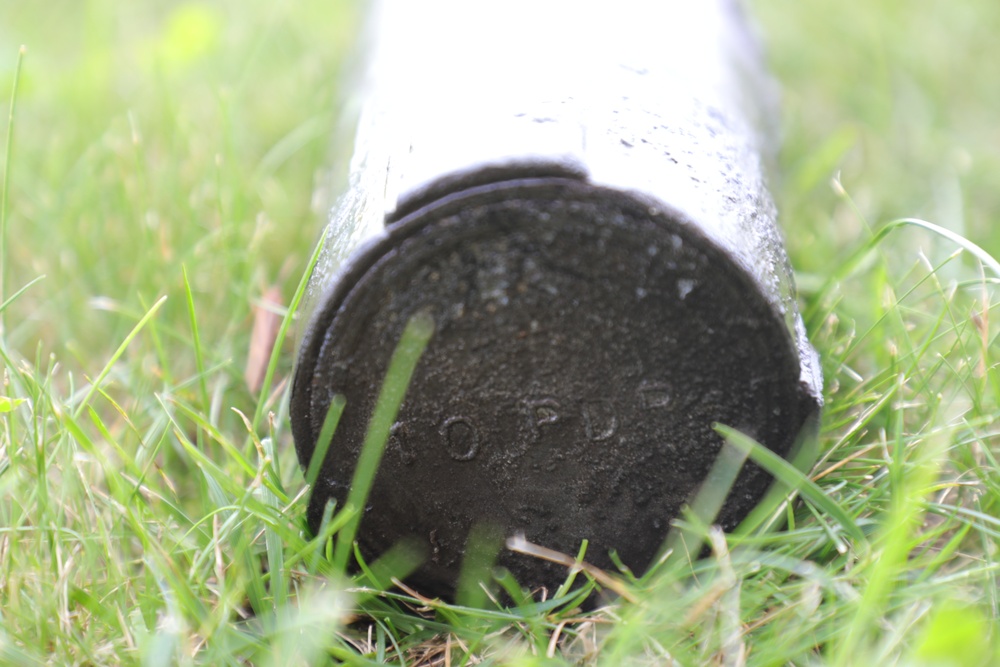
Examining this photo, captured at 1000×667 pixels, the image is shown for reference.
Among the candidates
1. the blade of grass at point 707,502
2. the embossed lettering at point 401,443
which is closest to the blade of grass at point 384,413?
the embossed lettering at point 401,443

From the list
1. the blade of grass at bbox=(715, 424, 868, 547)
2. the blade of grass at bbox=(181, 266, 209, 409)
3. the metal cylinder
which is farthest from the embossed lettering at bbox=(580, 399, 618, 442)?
the blade of grass at bbox=(181, 266, 209, 409)

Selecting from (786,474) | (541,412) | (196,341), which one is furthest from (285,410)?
(786,474)

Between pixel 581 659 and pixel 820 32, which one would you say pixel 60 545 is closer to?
pixel 581 659

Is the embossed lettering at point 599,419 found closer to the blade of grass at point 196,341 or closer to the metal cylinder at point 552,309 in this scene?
the metal cylinder at point 552,309

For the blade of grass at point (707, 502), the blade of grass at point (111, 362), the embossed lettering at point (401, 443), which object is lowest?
the blade of grass at point (707, 502)

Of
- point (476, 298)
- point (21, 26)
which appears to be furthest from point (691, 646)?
point (21, 26)

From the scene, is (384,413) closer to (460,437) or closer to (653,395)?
(460,437)
